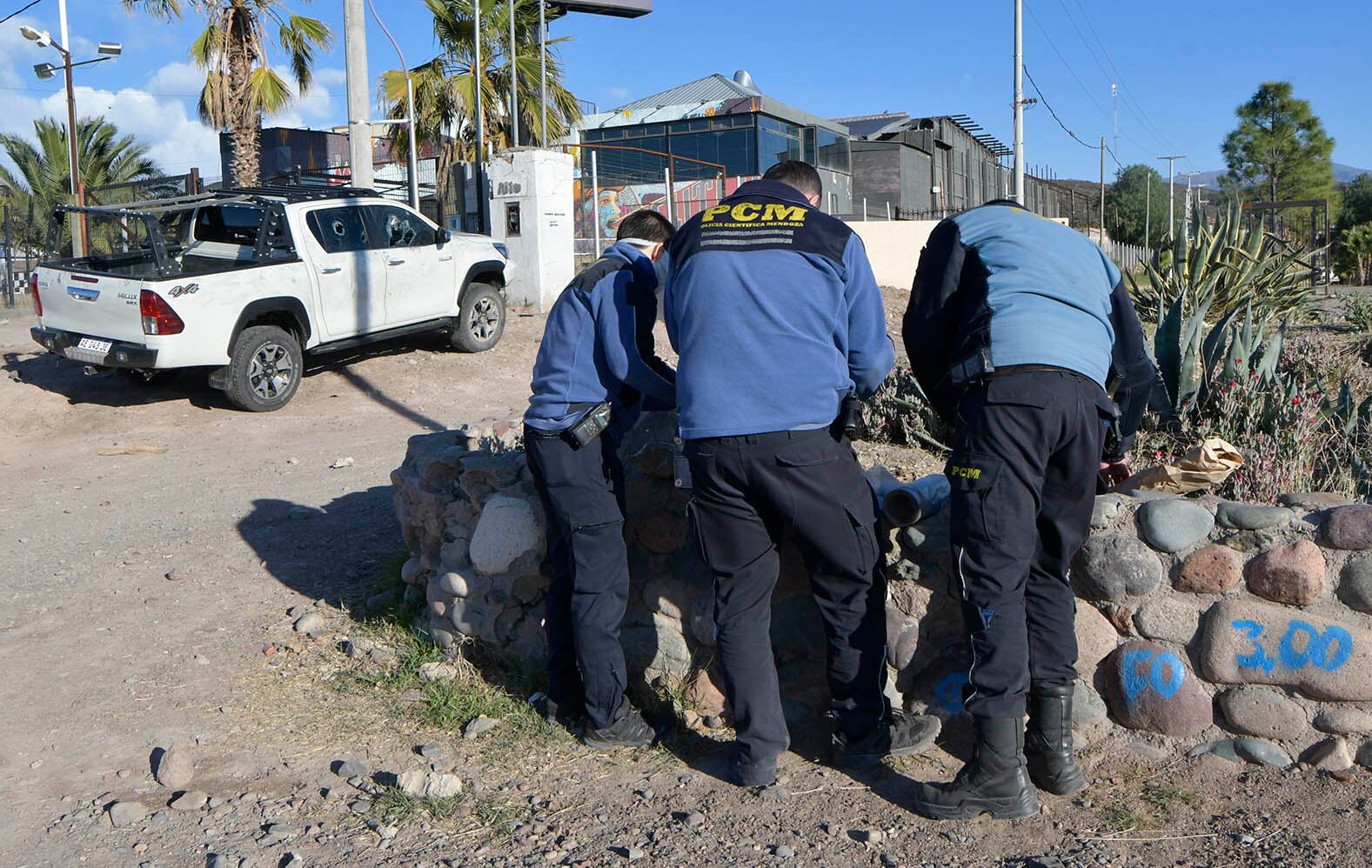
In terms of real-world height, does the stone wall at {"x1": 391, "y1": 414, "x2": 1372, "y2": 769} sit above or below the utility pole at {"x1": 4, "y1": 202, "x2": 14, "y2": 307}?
below

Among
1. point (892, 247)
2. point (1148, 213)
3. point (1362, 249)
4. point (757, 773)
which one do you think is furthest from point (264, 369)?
point (1362, 249)

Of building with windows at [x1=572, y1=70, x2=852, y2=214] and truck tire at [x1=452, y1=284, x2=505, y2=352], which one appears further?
building with windows at [x1=572, y1=70, x2=852, y2=214]

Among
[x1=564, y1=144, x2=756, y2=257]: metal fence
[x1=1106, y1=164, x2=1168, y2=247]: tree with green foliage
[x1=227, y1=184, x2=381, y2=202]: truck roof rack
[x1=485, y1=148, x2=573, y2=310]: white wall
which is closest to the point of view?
[x1=227, y1=184, x2=381, y2=202]: truck roof rack

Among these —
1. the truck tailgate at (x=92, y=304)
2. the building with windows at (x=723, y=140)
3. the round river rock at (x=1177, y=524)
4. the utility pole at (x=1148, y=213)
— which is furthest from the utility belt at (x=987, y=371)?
the building with windows at (x=723, y=140)

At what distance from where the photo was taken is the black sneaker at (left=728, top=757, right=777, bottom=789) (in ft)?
11.1

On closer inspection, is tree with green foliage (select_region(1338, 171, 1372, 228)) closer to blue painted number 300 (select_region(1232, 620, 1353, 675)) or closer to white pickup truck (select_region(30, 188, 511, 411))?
white pickup truck (select_region(30, 188, 511, 411))

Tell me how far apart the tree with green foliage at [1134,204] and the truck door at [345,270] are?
50234 millimetres

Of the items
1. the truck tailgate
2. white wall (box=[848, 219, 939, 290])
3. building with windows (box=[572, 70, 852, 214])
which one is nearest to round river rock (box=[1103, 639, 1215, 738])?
the truck tailgate

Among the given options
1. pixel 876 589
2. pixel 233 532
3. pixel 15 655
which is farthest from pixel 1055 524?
pixel 233 532

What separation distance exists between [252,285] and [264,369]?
2.47ft

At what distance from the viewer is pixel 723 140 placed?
38.6 meters

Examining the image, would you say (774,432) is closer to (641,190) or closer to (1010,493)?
(1010,493)

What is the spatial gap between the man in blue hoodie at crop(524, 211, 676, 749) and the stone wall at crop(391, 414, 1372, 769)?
31 cm

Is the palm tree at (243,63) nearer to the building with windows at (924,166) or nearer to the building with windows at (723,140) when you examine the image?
the building with windows at (723,140)
